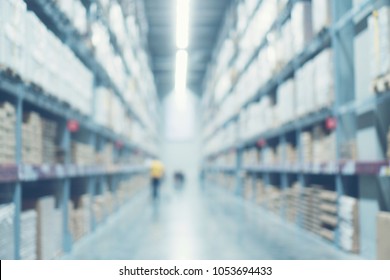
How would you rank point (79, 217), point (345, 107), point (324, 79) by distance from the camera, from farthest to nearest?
point (79, 217) < point (324, 79) < point (345, 107)

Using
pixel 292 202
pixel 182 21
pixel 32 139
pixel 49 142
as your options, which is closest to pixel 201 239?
pixel 292 202

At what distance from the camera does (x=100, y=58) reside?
6.37m

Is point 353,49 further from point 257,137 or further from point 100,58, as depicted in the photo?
point 257,137

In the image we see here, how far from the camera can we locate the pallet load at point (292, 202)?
6.37 m

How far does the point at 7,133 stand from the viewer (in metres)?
3.03

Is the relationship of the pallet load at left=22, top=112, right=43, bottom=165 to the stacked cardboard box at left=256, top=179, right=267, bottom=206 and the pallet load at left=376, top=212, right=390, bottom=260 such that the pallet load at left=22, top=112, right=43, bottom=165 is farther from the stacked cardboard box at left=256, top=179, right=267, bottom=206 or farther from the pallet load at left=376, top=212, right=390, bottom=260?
the stacked cardboard box at left=256, top=179, right=267, bottom=206

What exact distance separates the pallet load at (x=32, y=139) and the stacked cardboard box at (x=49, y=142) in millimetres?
204

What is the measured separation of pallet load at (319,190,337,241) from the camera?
4.77 metres

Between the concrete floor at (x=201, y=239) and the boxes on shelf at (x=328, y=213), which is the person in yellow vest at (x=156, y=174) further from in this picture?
the boxes on shelf at (x=328, y=213)

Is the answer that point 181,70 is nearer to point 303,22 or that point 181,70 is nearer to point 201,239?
point 303,22

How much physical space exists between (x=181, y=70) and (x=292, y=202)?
1546 cm

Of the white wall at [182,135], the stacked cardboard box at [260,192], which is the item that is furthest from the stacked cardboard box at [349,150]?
the white wall at [182,135]
